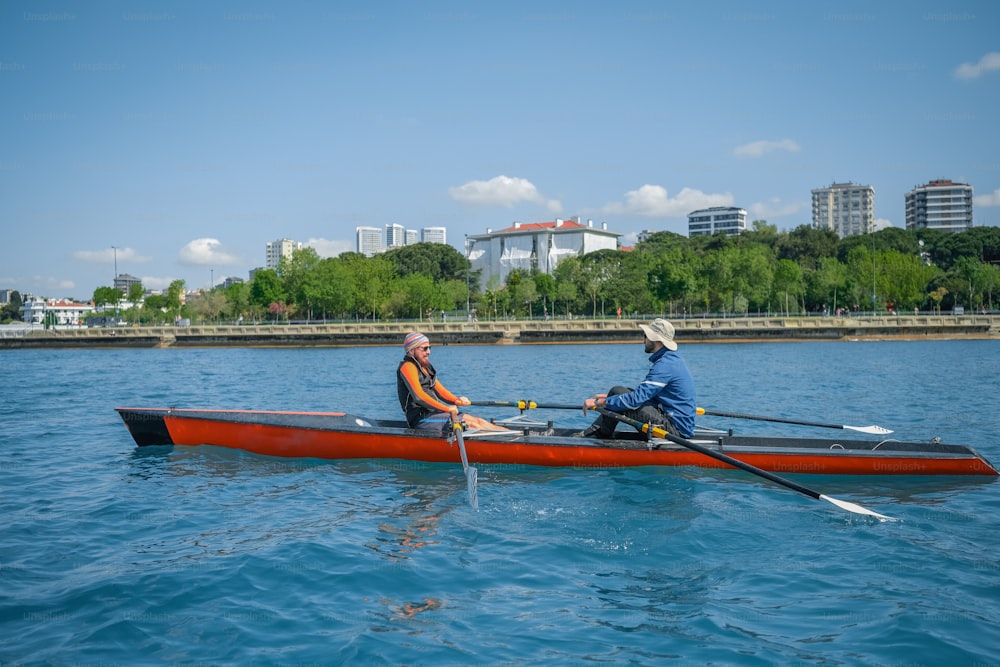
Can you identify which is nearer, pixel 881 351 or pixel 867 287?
pixel 881 351

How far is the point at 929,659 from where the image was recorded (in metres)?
5.46

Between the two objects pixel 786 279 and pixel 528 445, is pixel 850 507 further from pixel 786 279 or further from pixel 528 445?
pixel 786 279

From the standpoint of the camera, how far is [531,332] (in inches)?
2630

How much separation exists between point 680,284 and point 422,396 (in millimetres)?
62744

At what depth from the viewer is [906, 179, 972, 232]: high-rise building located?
179m

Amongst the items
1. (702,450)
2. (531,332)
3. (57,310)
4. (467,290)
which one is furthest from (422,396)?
(57,310)

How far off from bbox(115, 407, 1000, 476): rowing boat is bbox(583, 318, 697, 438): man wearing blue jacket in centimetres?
34

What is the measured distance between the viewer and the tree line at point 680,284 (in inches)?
2913

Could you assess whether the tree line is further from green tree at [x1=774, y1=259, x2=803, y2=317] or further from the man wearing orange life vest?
the man wearing orange life vest

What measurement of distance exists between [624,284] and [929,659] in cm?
7603

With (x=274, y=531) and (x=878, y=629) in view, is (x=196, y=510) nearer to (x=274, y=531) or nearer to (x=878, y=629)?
(x=274, y=531)

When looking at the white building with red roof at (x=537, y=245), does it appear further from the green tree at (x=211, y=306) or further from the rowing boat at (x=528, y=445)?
the rowing boat at (x=528, y=445)

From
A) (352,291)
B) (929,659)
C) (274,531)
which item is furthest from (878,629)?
(352,291)

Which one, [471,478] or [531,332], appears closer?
[471,478]
